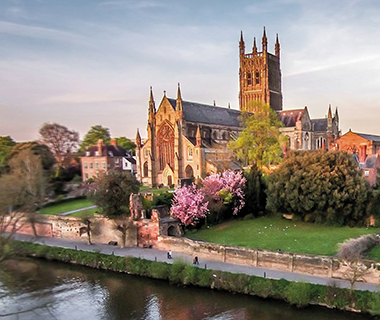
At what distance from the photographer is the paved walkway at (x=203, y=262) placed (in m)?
19.6

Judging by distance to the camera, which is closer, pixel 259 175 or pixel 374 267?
pixel 374 267

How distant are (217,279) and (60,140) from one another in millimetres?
12687

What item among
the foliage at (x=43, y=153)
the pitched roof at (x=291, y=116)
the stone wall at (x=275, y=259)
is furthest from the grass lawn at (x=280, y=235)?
the pitched roof at (x=291, y=116)

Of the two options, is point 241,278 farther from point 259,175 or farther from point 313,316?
point 259,175

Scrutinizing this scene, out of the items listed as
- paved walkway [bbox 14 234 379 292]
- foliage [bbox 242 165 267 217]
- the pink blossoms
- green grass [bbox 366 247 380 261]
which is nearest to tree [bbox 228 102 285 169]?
foliage [bbox 242 165 267 217]

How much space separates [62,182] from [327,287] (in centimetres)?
1344

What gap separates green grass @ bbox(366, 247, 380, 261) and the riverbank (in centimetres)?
471

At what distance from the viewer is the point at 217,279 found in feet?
70.0

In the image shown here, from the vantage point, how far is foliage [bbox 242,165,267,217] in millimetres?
34469

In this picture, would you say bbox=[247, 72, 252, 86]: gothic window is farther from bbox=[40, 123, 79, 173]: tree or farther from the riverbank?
bbox=[40, 123, 79, 173]: tree

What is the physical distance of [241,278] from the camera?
20.7m

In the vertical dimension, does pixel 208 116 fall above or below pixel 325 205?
above

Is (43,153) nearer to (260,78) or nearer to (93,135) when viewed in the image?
(93,135)

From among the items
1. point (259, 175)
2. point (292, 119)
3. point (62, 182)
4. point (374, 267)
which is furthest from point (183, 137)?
point (62, 182)
